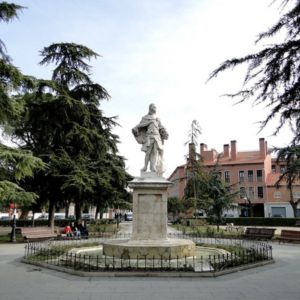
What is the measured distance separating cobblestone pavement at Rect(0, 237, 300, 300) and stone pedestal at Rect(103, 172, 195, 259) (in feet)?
8.03

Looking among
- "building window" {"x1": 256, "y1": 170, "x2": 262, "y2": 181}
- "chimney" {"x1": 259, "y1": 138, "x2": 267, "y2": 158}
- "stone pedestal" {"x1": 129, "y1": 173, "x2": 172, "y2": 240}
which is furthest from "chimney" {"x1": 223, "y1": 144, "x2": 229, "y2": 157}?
"stone pedestal" {"x1": 129, "y1": 173, "x2": 172, "y2": 240}

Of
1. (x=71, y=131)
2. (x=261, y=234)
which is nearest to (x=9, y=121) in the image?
(x=71, y=131)

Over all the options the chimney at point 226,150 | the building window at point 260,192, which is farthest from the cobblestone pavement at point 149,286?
the chimney at point 226,150

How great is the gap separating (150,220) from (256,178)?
65.1m

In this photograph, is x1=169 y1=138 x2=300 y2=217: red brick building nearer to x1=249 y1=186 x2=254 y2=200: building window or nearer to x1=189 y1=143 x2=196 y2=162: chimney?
x1=249 y1=186 x2=254 y2=200: building window

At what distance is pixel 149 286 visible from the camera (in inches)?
377

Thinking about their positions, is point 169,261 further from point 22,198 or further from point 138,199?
point 22,198

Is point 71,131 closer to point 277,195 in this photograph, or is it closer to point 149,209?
point 149,209

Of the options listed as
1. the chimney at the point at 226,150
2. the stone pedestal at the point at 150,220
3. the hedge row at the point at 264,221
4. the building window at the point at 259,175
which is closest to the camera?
the stone pedestal at the point at 150,220

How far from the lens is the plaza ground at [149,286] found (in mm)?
8641

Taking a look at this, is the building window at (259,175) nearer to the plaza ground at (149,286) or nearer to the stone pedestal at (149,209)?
the stone pedestal at (149,209)

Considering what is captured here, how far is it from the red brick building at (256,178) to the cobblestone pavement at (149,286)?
59.1 m

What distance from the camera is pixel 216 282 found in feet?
33.3

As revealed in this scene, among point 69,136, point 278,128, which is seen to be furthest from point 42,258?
point 69,136
